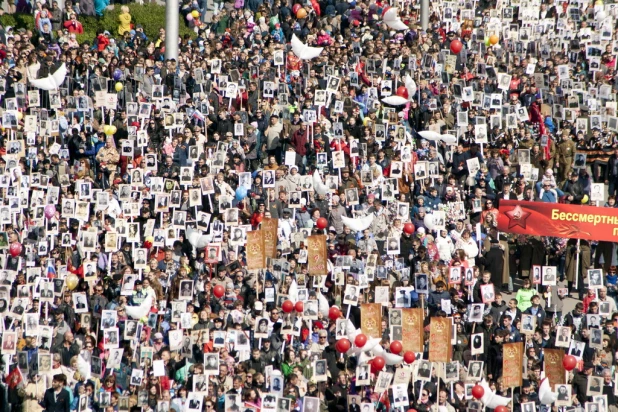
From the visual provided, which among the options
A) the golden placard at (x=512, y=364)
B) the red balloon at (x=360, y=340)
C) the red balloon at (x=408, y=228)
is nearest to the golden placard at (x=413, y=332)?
the red balloon at (x=360, y=340)

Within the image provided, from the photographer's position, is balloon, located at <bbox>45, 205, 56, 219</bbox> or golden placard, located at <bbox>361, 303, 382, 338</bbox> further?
balloon, located at <bbox>45, 205, 56, 219</bbox>

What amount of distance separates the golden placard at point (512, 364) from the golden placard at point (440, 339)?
96cm

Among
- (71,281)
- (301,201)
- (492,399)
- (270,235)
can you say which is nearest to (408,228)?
(301,201)

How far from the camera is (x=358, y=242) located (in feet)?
103

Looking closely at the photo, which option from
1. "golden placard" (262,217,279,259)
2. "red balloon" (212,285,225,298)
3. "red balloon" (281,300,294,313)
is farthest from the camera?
"golden placard" (262,217,279,259)

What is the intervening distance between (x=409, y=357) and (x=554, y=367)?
238 centimetres

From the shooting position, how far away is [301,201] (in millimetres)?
32500

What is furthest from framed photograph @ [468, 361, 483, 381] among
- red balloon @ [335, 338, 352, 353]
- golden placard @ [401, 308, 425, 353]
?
red balloon @ [335, 338, 352, 353]

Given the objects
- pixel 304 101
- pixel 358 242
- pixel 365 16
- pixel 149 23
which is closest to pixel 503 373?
pixel 358 242

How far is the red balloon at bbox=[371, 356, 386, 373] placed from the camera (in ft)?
92.1

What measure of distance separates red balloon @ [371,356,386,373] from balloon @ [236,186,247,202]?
5546 mm

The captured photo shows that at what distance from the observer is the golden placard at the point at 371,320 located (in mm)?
28641

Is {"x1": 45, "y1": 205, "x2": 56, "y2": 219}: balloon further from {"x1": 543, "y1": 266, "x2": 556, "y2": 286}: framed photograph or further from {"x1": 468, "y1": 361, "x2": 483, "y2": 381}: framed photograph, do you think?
{"x1": 543, "y1": 266, "x2": 556, "y2": 286}: framed photograph

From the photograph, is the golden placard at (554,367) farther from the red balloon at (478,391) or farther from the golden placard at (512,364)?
the red balloon at (478,391)
